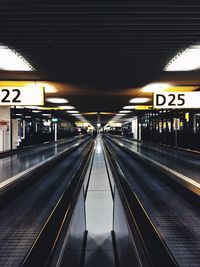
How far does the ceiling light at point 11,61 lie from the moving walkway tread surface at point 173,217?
17.2 ft

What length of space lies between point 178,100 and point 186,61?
6.98ft

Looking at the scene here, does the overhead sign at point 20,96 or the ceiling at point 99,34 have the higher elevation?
the ceiling at point 99,34

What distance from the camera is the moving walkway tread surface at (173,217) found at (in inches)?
191

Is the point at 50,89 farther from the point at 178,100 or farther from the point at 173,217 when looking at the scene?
the point at 173,217

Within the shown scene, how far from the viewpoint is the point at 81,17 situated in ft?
19.6

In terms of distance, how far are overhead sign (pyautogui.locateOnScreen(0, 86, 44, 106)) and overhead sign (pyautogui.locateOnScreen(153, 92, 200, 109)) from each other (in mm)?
4289

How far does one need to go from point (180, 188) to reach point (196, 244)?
3.49 metres

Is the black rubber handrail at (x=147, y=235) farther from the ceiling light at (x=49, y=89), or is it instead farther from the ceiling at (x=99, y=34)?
the ceiling light at (x=49, y=89)

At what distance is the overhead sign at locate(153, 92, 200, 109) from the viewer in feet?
38.3

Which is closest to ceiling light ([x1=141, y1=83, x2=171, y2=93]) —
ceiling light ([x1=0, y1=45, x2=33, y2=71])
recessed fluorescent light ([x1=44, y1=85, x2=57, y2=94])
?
recessed fluorescent light ([x1=44, y1=85, x2=57, y2=94])

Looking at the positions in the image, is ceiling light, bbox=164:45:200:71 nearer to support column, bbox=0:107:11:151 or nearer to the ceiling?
the ceiling

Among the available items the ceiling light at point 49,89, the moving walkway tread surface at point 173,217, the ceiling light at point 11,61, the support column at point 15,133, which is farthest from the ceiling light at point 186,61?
the support column at point 15,133

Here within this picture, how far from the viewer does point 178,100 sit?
1170 cm

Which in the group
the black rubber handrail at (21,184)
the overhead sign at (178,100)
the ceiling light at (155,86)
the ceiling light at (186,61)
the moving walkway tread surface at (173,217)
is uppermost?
the ceiling light at (186,61)
